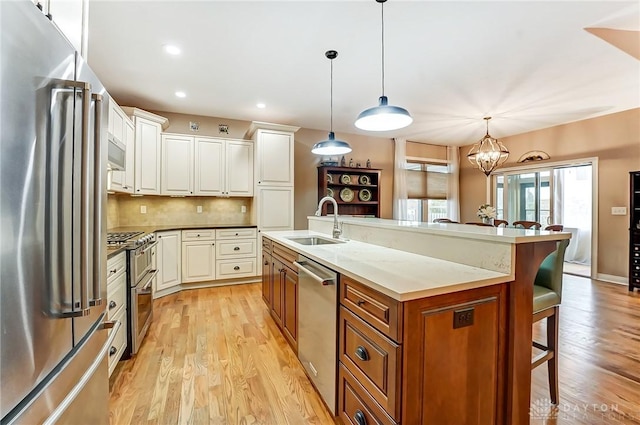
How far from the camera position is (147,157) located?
13.0 ft

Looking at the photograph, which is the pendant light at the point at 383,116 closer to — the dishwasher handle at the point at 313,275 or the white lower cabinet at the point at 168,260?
the dishwasher handle at the point at 313,275

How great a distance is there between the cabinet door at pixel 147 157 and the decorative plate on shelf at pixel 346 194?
317cm

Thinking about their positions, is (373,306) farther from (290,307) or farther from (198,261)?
(198,261)

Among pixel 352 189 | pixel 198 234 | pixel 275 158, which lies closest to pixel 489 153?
pixel 352 189

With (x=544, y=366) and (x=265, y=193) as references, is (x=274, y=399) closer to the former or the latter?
(x=544, y=366)

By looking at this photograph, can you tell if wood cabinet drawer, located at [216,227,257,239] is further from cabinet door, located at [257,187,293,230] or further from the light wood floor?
the light wood floor

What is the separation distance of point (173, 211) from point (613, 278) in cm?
715

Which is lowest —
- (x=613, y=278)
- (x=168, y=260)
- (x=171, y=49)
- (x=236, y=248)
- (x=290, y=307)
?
(x=613, y=278)

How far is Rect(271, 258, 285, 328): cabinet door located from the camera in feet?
8.47

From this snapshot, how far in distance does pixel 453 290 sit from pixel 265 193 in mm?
3717

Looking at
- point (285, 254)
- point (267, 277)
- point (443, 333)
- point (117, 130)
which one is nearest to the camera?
point (443, 333)

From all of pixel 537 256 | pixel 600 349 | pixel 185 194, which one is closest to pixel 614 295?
pixel 600 349

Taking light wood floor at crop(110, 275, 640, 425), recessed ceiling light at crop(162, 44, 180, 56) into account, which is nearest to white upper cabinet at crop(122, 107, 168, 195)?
recessed ceiling light at crop(162, 44, 180, 56)

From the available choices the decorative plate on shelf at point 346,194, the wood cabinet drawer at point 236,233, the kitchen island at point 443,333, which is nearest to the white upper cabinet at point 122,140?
the wood cabinet drawer at point 236,233
